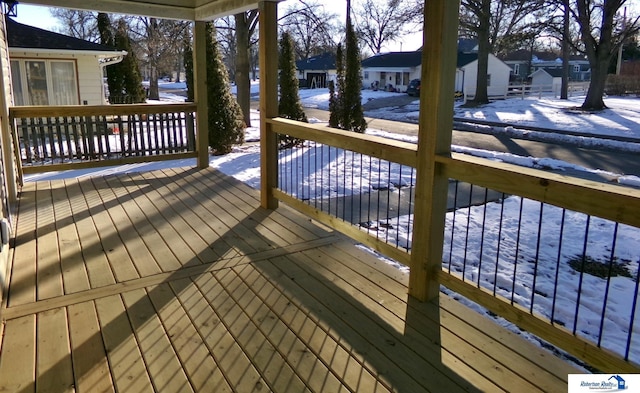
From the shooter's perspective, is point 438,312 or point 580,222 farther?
point 580,222

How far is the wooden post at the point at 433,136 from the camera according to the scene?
249cm

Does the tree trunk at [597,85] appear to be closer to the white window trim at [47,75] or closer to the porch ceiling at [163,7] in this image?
the porch ceiling at [163,7]

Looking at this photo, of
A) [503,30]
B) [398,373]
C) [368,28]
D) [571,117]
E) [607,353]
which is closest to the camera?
[607,353]

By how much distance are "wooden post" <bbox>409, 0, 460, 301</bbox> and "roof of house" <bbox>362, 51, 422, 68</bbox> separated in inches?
1320

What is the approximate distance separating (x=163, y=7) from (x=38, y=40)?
756cm

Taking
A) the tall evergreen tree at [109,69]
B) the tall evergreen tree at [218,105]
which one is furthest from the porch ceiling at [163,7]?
the tall evergreen tree at [109,69]

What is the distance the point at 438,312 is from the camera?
2701 mm

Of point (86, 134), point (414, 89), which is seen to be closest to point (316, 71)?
point (414, 89)

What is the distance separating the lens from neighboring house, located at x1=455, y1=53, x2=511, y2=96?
3175 centimetres

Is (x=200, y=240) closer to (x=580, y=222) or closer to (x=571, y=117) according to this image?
(x=580, y=222)

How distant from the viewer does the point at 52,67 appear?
468 inches

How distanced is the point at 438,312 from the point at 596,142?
11.8 meters

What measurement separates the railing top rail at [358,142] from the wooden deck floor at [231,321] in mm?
777

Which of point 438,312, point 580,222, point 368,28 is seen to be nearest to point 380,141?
point 438,312
